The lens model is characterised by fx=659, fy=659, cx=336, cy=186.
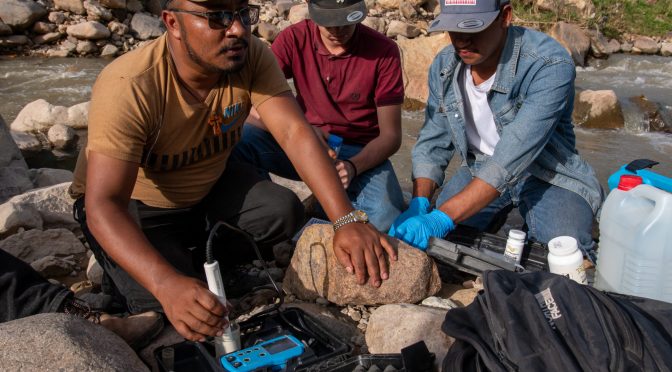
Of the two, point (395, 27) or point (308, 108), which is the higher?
point (308, 108)

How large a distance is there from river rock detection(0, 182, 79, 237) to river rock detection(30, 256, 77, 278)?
46 centimetres

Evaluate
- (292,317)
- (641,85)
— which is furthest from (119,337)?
(641,85)

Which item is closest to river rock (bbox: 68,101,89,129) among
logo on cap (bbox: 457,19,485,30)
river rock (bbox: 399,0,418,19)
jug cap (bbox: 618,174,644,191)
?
logo on cap (bbox: 457,19,485,30)

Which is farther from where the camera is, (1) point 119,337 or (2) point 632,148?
(2) point 632,148

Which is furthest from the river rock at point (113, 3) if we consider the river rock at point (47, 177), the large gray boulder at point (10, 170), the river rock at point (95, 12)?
the river rock at point (47, 177)

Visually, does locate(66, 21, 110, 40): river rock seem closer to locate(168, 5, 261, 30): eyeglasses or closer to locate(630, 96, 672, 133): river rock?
locate(630, 96, 672, 133): river rock

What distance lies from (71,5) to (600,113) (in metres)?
9.61

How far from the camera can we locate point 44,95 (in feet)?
31.9

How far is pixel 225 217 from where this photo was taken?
3352mm

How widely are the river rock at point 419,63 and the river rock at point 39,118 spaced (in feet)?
14.5

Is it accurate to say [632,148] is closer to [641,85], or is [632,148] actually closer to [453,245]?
[641,85]

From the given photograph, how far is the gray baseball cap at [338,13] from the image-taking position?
3.76 m

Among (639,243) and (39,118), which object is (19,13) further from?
(639,243)

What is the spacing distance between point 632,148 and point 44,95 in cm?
804
